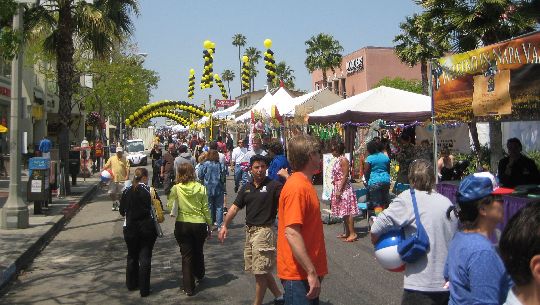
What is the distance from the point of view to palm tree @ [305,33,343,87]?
189ft

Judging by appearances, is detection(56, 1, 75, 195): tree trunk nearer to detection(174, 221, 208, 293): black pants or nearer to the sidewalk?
the sidewalk

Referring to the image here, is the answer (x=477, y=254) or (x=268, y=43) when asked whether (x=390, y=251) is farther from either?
(x=268, y=43)

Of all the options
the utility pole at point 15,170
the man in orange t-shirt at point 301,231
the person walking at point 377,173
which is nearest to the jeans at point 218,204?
the person walking at point 377,173

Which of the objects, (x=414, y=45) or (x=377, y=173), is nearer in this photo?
(x=377, y=173)

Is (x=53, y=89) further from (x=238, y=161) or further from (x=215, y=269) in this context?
(x=215, y=269)

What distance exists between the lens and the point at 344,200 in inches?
408

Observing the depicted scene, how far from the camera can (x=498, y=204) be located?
3.11 metres

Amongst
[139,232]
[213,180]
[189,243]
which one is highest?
[213,180]

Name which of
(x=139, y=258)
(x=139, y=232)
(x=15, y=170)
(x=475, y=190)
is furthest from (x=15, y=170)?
(x=475, y=190)

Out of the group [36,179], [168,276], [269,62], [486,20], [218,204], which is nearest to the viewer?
[168,276]

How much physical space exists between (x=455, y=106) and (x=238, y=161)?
6740 millimetres

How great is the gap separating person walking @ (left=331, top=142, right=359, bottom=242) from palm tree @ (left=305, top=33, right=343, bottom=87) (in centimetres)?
4810

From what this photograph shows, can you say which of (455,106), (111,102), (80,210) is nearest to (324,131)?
(80,210)

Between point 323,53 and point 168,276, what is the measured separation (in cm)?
5153
